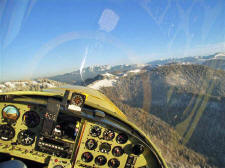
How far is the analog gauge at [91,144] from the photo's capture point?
4.62 meters

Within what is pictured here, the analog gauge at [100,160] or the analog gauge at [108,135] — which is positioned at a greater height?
the analog gauge at [108,135]

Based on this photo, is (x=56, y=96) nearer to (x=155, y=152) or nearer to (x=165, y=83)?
(x=155, y=152)

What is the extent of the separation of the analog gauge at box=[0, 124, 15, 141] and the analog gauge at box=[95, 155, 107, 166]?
106 inches

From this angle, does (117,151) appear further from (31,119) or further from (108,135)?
(31,119)

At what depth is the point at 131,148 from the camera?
4707 mm

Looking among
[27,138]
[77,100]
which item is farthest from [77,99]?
[27,138]

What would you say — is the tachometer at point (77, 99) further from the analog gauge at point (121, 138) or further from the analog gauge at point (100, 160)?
the analog gauge at point (100, 160)

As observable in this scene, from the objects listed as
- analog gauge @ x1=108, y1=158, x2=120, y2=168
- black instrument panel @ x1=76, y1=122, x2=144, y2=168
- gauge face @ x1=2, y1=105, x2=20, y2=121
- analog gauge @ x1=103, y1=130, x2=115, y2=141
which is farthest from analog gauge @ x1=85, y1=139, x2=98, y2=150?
gauge face @ x1=2, y1=105, x2=20, y2=121

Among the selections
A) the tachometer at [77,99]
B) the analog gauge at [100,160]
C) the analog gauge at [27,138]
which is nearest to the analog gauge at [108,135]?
the analog gauge at [100,160]

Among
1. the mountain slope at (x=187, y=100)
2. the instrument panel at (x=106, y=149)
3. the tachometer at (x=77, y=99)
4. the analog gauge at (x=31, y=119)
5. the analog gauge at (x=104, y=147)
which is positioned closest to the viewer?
the tachometer at (x=77, y=99)

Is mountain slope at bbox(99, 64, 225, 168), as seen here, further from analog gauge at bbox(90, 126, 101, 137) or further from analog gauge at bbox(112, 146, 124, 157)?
analog gauge at bbox(90, 126, 101, 137)

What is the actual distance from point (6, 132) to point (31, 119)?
874 millimetres

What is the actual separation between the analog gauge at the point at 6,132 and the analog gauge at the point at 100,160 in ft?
8.80

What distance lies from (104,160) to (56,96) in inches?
103
